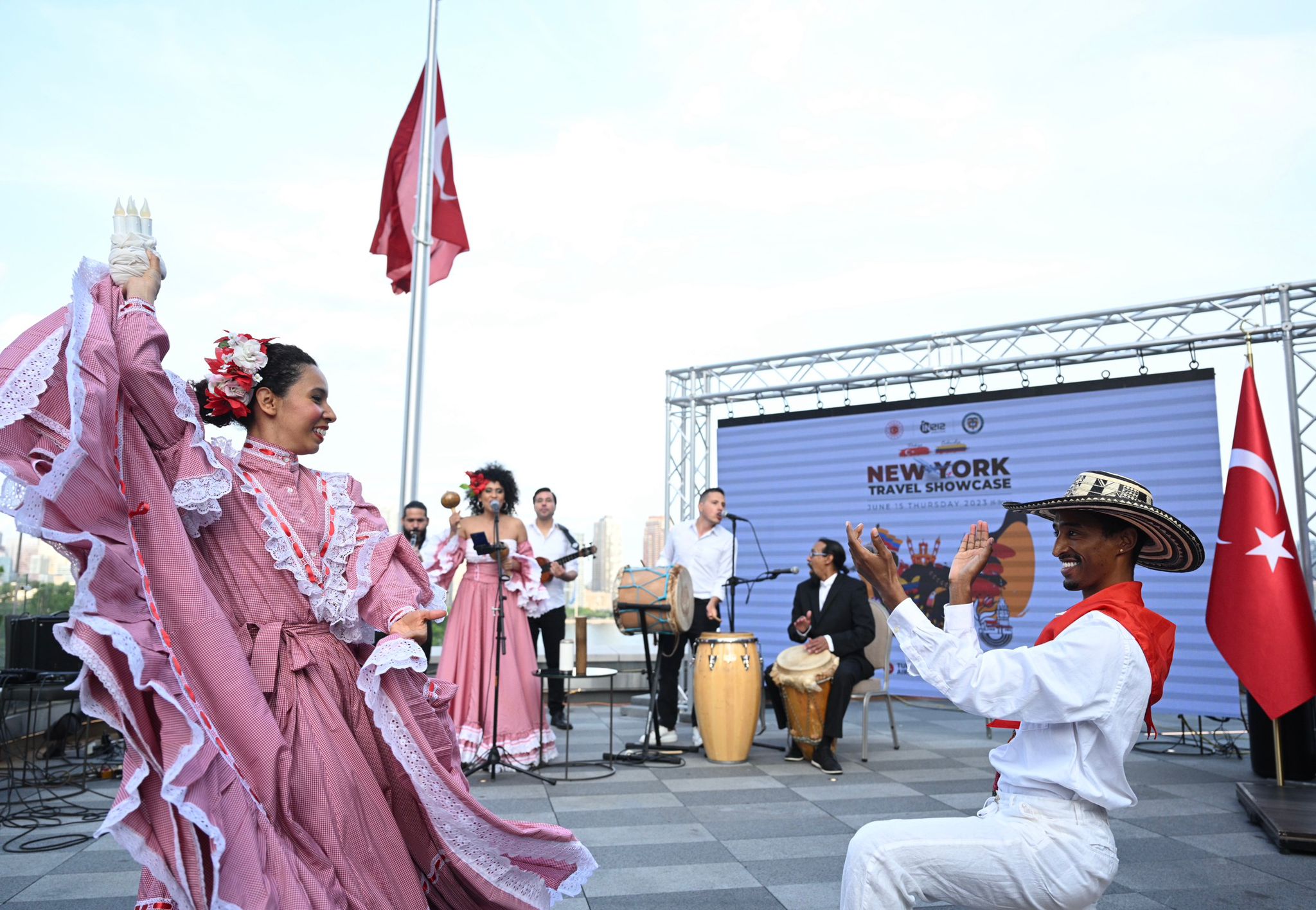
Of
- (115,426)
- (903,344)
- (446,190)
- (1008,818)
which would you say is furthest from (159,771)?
(446,190)

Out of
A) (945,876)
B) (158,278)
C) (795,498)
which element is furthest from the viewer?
(795,498)

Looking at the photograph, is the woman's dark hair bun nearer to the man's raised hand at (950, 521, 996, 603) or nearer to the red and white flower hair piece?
the red and white flower hair piece

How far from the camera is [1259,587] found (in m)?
5.41

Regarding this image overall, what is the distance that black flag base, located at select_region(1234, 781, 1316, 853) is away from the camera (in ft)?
12.6

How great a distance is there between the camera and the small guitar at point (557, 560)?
6344 mm

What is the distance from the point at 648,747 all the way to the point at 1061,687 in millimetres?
4705

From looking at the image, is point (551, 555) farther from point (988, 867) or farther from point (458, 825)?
point (988, 867)

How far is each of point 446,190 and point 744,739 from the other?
5.85m

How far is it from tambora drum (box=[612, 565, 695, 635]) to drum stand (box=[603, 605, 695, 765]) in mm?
13

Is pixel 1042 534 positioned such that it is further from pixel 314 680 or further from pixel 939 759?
pixel 314 680

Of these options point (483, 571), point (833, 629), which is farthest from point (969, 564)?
point (483, 571)

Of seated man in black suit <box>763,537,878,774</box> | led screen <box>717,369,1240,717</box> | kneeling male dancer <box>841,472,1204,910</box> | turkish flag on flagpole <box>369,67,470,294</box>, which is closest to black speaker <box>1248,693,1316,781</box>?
led screen <box>717,369,1240,717</box>

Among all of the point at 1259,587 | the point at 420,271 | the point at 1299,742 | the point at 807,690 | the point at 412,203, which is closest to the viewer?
the point at 1299,742

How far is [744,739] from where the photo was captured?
619cm
